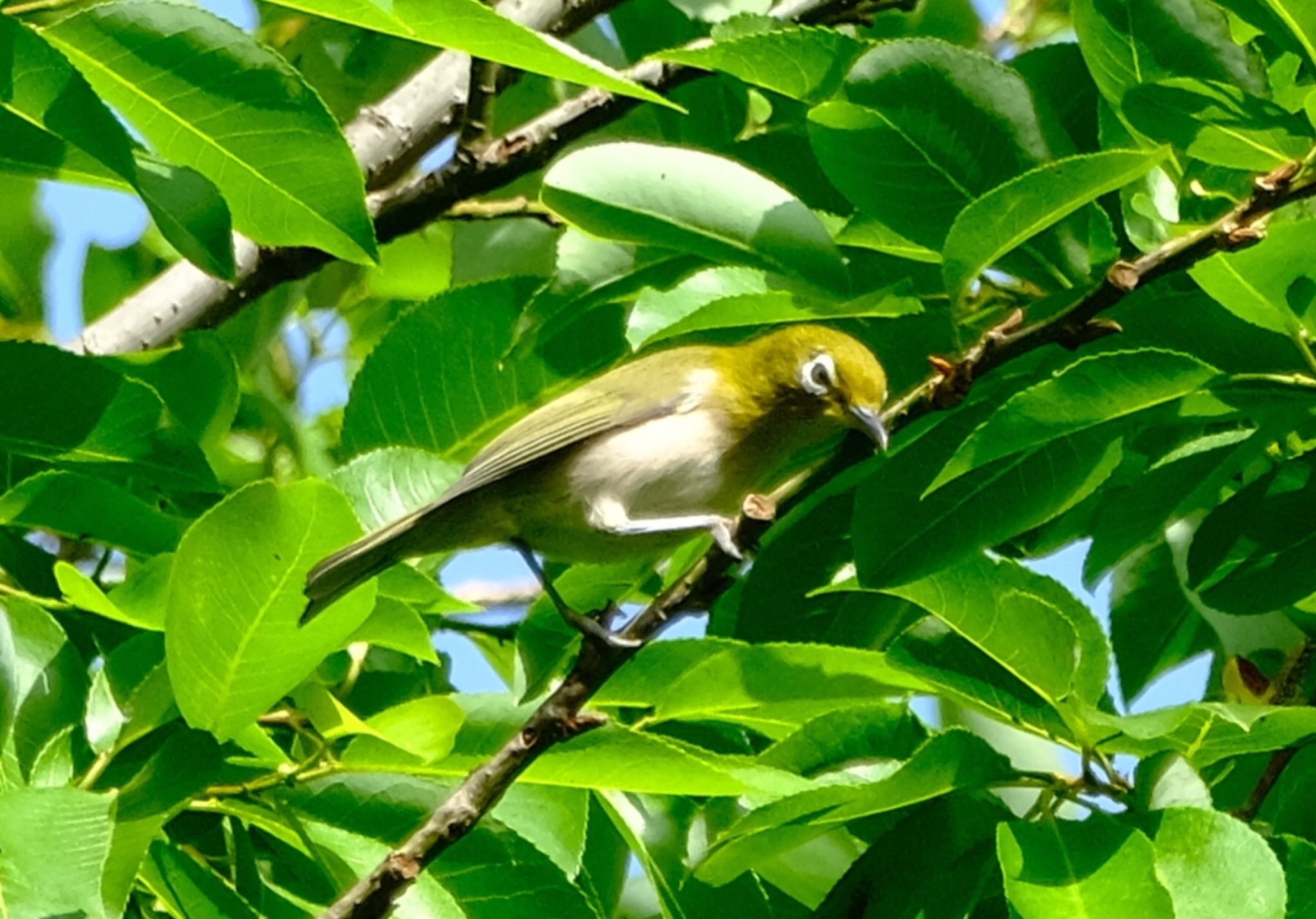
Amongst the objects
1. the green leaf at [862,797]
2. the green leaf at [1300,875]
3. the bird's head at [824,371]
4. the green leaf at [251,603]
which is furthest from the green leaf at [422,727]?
the green leaf at [1300,875]

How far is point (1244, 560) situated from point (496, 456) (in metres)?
1.13

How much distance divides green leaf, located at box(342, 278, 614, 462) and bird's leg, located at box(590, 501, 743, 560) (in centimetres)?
22

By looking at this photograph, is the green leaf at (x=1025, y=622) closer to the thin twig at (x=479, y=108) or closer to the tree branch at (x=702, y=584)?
the tree branch at (x=702, y=584)

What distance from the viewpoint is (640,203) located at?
2.01 meters

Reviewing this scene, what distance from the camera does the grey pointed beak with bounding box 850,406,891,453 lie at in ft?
6.46

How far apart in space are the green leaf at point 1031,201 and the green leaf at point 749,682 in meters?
0.46

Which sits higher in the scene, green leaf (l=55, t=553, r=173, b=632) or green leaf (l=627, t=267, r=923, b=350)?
green leaf (l=627, t=267, r=923, b=350)

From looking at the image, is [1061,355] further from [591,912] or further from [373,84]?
[373,84]

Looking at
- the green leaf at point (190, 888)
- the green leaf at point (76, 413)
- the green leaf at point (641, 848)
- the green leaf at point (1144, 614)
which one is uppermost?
the green leaf at point (76, 413)

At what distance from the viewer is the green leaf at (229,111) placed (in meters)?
1.98

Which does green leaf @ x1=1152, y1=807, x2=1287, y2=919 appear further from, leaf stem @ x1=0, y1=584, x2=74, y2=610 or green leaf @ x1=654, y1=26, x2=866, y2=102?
leaf stem @ x1=0, y1=584, x2=74, y2=610

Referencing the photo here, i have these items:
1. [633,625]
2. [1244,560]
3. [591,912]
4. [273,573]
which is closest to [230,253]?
Result: [273,573]

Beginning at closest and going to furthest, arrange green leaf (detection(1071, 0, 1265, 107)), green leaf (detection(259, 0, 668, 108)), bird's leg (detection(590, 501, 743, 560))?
1. green leaf (detection(259, 0, 668, 108))
2. green leaf (detection(1071, 0, 1265, 107))
3. bird's leg (detection(590, 501, 743, 560))

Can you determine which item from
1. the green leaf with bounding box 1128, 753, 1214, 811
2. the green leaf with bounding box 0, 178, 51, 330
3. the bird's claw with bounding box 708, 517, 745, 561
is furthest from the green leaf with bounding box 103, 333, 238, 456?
the green leaf with bounding box 1128, 753, 1214, 811
